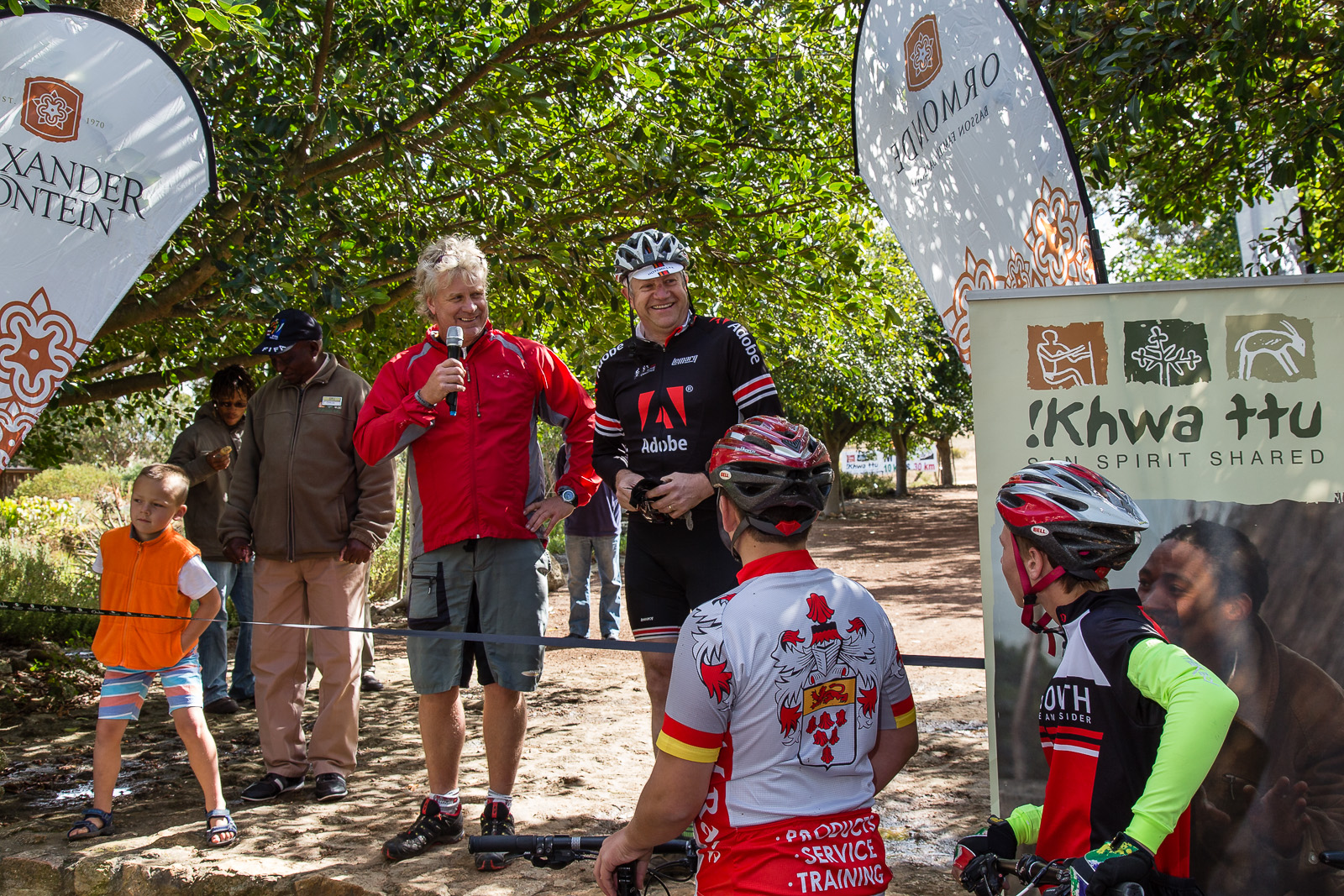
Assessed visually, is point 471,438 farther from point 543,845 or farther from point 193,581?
point 543,845

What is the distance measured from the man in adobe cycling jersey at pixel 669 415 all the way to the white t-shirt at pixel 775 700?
1.57 meters

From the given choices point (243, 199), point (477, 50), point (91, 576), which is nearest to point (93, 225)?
point (243, 199)

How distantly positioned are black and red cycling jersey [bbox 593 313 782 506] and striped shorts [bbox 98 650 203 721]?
2022mm

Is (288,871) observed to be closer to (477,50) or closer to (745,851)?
(745,851)

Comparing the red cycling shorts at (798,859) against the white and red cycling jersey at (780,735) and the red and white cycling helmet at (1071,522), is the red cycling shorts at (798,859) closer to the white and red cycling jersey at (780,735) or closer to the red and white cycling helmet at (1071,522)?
the white and red cycling jersey at (780,735)

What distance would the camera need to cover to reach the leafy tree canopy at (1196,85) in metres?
5.27

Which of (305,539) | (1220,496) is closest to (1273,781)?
(1220,496)

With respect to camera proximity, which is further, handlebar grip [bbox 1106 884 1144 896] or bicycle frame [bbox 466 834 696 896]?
bicycle frame [bbox 466 834 696 896]

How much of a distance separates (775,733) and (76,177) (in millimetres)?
3585

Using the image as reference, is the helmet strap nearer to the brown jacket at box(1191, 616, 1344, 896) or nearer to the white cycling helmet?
the brown jacket at box(1191, 616, 1344, 896)

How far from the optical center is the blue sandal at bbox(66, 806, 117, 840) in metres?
4.34

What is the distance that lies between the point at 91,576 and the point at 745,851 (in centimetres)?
1209

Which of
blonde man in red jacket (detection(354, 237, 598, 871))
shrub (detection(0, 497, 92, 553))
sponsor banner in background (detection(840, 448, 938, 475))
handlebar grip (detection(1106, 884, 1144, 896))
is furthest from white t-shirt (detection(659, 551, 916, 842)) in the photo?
sponsor banner in background (detection(840, 448, 938, 475))

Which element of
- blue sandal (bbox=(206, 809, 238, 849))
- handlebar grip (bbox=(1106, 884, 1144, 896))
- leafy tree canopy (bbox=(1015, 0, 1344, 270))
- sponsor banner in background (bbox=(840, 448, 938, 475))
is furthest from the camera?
sponsor banner in background (bbox=(840, 448, 938, 475))
